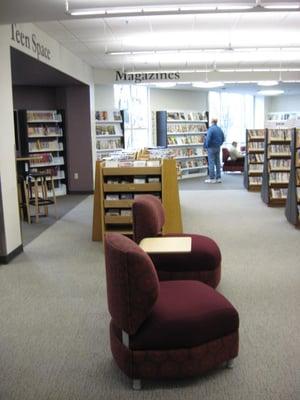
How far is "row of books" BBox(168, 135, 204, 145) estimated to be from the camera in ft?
47.8

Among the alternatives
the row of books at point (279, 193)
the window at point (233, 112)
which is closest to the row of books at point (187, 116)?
the window at point (233, 112)

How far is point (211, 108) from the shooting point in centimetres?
1769

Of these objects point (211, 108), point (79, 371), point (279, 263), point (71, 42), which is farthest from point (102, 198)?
point (211, 108)

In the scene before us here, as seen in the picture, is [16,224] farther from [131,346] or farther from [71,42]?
[71,42]

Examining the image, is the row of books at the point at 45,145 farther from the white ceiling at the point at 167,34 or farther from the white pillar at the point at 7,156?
the white pillar at the point at 7,156

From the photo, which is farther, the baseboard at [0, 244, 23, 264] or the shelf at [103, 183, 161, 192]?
the shelf at [103, 183, 161, 192]

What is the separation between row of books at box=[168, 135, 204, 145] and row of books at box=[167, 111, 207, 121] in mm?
601

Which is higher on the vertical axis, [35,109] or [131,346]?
[35,109]

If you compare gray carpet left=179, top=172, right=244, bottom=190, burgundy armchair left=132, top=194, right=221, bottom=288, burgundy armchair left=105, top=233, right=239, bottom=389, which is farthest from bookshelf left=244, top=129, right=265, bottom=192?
burgundy armchair left=105, top=233, right=239, bottom=389

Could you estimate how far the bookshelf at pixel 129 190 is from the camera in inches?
234

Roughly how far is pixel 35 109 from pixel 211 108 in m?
8.60

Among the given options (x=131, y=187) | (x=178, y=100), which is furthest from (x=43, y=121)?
(x=178, y=100)

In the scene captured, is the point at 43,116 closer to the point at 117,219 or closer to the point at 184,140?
the point at 117,219

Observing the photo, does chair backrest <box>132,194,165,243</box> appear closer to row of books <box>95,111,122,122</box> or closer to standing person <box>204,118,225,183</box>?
row of books <box>95,111,122,122</box>
